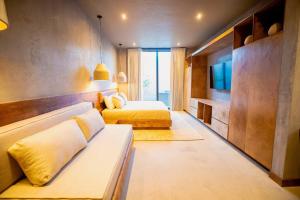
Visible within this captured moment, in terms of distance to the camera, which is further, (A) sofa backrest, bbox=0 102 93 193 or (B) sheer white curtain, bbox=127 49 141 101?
(B) sheer white curtain, bbox=127 49 141 101

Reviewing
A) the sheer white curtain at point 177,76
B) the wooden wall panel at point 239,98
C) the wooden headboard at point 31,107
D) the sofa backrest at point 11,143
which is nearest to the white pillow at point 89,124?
the wooden headboard at point 31,107

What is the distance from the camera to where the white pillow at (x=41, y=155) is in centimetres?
108

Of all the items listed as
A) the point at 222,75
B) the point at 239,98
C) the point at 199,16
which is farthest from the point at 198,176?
the point at 199,16

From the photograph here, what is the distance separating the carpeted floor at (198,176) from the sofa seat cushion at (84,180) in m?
0.52

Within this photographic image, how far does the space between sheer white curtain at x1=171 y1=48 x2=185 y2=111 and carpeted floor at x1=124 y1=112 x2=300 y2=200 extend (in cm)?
346

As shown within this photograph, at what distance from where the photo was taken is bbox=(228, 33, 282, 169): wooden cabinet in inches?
73.5

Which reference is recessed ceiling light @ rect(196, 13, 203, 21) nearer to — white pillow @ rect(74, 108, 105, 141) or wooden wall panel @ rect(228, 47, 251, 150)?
wooden wall panel @ rect(228, 47, 251, 150)

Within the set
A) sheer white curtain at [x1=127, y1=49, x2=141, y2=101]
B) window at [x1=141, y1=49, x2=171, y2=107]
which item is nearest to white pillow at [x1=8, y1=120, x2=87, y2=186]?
sheer white curtain at [x1=127, y1=49, x2=141, y2=101]

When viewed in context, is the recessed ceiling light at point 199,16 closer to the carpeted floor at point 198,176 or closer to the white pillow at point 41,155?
the carpeted floor at point 198,176

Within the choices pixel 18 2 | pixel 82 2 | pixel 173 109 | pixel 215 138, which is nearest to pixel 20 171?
pixel 18 2

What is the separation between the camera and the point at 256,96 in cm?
213

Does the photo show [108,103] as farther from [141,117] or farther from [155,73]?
[155,73]

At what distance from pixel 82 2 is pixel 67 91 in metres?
1.62

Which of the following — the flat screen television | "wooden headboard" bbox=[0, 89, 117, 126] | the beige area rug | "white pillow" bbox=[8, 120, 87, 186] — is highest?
the flat screen television
